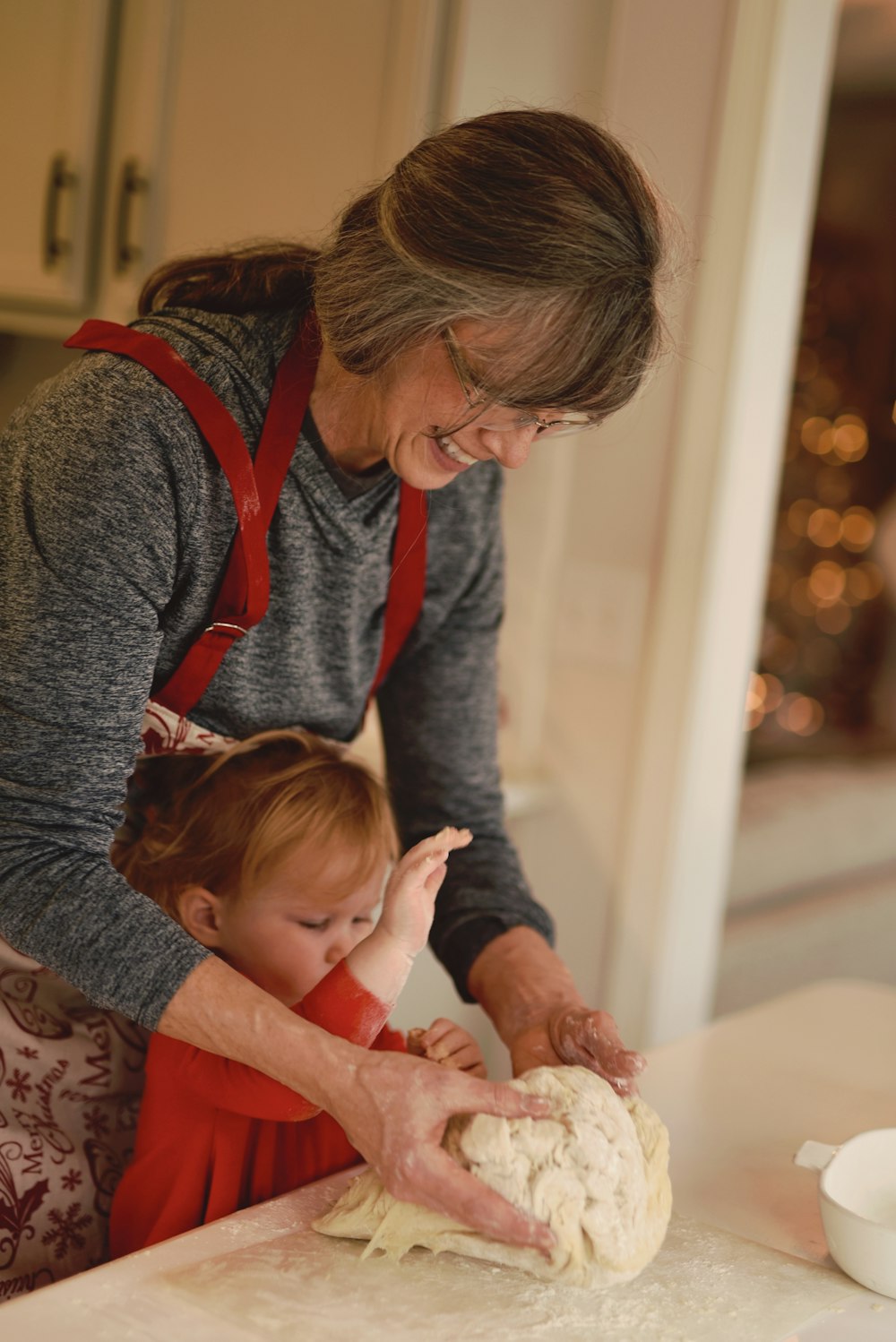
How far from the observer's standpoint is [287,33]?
1.91 m

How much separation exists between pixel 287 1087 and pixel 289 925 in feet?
0.85

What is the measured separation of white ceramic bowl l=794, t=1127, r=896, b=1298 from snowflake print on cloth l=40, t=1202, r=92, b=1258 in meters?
0.58

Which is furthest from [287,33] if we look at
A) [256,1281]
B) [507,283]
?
[256,1281]

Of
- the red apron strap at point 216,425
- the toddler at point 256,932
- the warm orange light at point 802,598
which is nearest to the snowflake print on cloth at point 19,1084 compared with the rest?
the toddler at point 256,932

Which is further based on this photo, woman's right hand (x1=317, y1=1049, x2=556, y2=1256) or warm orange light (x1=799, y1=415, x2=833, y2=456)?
warm orange light (x1=799, y1=415, x2=833, y2=456)

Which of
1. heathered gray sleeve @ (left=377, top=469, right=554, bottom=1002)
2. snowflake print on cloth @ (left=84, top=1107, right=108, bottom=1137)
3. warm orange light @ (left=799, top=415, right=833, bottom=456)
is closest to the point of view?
snowflake print on cloth @ (left=84, top=1107, right=108, bottom=1137)

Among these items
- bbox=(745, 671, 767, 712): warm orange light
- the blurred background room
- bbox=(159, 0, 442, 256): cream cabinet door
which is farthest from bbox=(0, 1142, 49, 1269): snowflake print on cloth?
bbox=(745, 671, 767, 712): warm orange light

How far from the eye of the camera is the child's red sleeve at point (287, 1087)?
0.96 m

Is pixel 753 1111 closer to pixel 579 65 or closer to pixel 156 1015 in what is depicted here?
pixel 156 1015

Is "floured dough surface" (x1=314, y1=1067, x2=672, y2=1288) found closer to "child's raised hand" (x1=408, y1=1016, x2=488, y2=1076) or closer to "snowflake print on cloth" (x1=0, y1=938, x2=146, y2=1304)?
"child's raised hand" (x1=408, y1=1016, x2=488, y2=1076)

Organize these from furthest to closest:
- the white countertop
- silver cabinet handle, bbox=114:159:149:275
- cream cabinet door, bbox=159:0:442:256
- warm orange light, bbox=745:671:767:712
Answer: warm orange light, bbox=745:671:767:712 < silver cabinet handle, bbox=114:159:149:275 < cream cabinet door, bbox=159:0:442:256 < the white countertop

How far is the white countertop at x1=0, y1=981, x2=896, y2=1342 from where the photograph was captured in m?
0.80

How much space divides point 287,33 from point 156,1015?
1.53 metres

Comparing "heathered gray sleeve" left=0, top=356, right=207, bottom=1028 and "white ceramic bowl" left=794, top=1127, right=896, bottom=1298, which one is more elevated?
"heathered gray sleeve" left=0, top=356, right=207, bottom=1028
